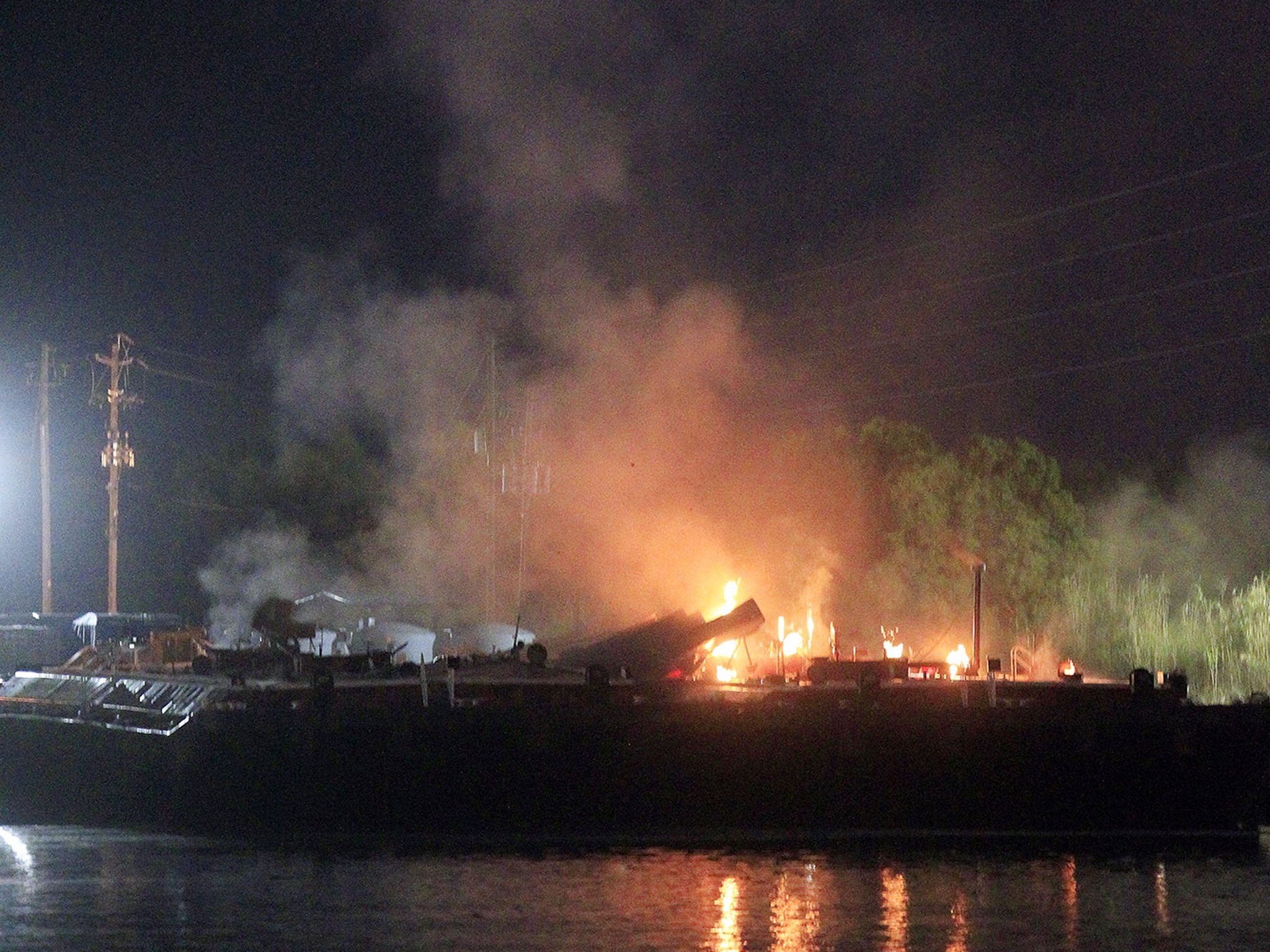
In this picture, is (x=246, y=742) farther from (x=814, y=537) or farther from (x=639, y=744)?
(x=814, y=537)

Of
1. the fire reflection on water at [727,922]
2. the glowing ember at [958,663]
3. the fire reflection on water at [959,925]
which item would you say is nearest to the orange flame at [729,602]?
the glowing ember at [958,663]

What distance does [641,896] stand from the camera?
63.4ft

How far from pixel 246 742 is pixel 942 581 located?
38.9 m

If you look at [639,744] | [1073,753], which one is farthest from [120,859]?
[1073,753]

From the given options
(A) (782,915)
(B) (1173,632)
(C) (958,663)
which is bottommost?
(A) (782,915)

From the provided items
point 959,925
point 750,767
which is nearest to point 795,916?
point 959,925

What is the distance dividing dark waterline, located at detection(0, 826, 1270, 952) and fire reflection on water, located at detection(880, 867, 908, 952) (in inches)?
1.4

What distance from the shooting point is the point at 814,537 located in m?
61.3

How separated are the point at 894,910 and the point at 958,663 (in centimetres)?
1302

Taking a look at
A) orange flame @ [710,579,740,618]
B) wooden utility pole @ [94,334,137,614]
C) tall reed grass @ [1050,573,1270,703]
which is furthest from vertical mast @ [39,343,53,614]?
tall reed grass @ [1050,573,1270,703]

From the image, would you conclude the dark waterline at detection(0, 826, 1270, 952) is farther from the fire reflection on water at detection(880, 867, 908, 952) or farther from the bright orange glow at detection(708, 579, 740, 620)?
the bright orange glow at detection(708, 579, 740, 620)

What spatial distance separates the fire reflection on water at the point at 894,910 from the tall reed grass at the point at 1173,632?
110 feet

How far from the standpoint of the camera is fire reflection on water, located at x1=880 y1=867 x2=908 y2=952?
55.3ft

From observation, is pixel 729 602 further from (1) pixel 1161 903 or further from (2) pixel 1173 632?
(2) pixel 1173 632
